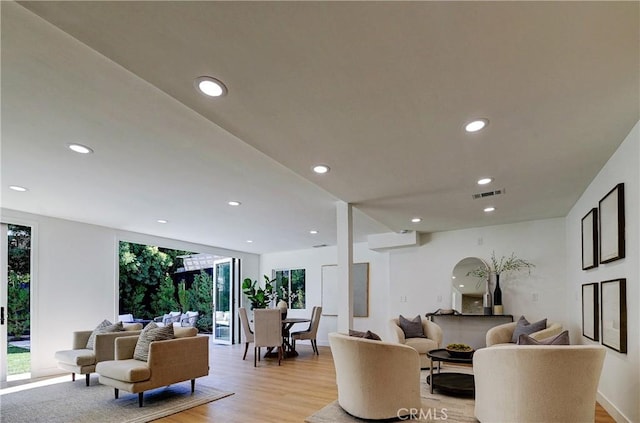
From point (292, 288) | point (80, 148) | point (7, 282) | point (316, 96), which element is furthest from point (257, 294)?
point (316, 96)

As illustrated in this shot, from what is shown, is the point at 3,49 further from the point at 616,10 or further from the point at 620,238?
the point at 620,238

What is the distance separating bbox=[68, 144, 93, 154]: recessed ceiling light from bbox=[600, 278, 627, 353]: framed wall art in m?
4.58

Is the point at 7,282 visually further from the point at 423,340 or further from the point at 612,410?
the point at 612,410

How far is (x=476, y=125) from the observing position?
2.77m

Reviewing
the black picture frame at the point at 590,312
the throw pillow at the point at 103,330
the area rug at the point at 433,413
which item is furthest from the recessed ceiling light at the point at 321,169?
the throw pillow at the point at 103,330

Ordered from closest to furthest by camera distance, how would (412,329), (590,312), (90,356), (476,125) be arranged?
(476,125) → (590,312) → (90,356) → (412,329)

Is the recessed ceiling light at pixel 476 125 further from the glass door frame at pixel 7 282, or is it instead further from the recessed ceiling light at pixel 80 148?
the glass door frame at pixel 7 282

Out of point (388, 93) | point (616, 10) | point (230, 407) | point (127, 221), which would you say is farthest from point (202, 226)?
point (616, 10)

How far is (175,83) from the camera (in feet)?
7.12

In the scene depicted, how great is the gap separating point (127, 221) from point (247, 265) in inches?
168

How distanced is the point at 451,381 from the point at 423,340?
122 centimetres

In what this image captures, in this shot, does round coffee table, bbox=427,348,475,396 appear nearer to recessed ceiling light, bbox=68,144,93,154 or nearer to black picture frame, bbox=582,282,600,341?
black picture frame, bbox=582,282,600,341

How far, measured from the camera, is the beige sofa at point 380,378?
11.4ft

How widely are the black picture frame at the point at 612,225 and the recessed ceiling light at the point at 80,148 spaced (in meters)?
4.46
